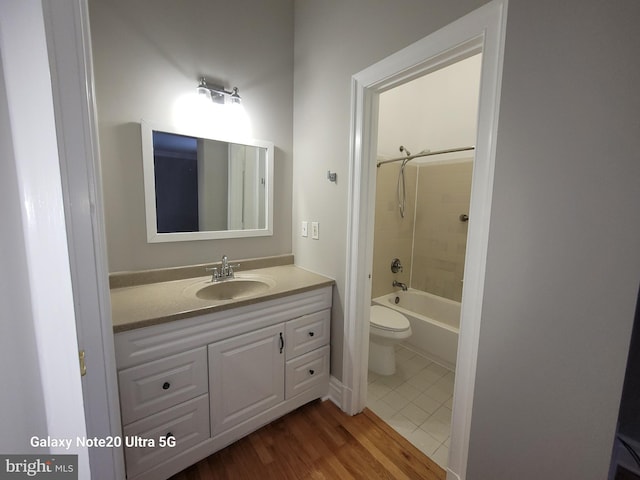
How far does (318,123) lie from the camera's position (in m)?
1.78

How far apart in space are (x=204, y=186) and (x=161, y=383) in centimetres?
113

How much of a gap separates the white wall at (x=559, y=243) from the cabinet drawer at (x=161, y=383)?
1233 millimetres

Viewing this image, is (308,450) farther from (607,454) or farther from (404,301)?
(404,301)

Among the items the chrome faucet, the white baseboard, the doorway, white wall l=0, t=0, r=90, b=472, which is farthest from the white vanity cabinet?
the doorway

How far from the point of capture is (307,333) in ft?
5.42

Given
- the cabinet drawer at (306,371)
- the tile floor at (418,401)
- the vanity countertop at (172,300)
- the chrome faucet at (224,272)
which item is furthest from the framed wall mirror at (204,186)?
the tile floor at (418,401)

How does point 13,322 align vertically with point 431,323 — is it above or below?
above

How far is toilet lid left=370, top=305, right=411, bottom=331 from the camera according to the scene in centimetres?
204

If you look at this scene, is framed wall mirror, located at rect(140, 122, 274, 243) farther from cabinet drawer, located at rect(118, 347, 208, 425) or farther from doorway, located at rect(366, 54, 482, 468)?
doorway, located at rect(366, 54, 482, 468)

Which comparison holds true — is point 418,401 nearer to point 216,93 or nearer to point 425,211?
point 425,211

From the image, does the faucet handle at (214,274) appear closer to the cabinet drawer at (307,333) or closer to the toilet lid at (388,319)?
the cabinet drawer at (307,333)

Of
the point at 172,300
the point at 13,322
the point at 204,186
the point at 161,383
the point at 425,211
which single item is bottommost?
the point at 161,383

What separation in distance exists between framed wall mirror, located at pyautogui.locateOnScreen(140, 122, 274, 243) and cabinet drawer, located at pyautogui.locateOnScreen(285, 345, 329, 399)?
92cm

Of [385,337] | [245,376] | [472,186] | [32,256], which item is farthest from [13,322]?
[385,337]
